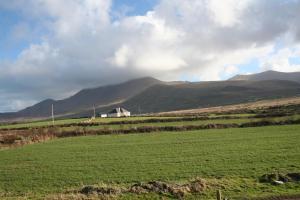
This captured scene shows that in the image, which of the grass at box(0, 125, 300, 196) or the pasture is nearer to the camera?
the pasture

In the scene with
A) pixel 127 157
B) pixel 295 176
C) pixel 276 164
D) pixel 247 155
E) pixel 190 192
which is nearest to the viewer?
pixel 190 192

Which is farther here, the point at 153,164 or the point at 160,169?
the point at 153,164

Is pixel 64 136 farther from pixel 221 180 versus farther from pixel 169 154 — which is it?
pixel 221 180

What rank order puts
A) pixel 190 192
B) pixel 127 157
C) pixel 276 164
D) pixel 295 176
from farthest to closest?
pixel 127 157, pixel 276 164, pixel 295 176, pixel 190 192

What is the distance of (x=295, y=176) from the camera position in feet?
70.5

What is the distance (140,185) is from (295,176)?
838cm

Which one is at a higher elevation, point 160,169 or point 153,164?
point 153,164

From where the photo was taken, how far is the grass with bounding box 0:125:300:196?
23625mm

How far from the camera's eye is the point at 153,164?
28.2 metres

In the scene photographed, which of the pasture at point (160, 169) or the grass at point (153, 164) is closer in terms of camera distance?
the pasture at point (160, 169)

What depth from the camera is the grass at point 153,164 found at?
930 inches

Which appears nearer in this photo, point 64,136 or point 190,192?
point 190,192

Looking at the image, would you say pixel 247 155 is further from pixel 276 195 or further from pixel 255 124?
pixel 255 124

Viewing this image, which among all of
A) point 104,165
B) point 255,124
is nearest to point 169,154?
point 104,165
